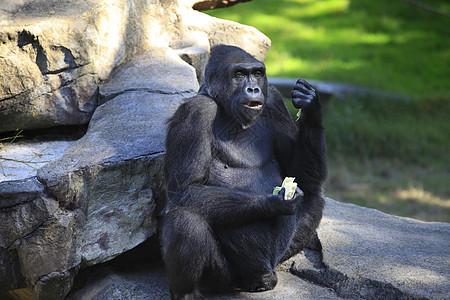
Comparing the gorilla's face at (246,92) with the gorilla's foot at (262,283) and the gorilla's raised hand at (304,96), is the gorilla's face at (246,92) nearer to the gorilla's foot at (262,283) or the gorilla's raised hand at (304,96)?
the gorilla's raised hand at (304,96)

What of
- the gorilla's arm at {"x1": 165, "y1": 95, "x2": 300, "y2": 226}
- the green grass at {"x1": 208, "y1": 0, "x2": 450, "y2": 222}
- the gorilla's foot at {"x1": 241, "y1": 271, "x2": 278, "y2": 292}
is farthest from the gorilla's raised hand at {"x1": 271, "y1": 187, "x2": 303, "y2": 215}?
the green grass at {"x1": 208, "y1": 0, "x2": 450, "y2": 222}

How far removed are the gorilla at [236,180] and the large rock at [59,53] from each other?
3.77 feet

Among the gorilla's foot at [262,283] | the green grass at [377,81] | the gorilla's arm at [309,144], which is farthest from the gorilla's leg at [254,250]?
the green grass at [377,81]

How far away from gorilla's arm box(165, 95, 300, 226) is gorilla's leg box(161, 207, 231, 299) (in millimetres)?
Result: 90

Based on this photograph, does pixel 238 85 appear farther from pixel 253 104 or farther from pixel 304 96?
pixel 304 96

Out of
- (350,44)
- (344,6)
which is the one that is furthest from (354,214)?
(344,6)

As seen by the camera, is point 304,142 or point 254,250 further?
point 304,142

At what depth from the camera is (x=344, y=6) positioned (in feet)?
44.7

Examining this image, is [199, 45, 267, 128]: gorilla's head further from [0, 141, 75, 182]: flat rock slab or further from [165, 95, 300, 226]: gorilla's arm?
[0, 141, 75, 182]: flat rock slab

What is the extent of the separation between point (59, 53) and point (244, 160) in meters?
1.75

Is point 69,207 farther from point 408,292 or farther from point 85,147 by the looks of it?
point 408,292

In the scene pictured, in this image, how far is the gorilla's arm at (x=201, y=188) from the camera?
3711 millimetres

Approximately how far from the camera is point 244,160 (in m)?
4.07

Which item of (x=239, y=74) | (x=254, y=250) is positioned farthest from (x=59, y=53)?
(x=254, y=250)
